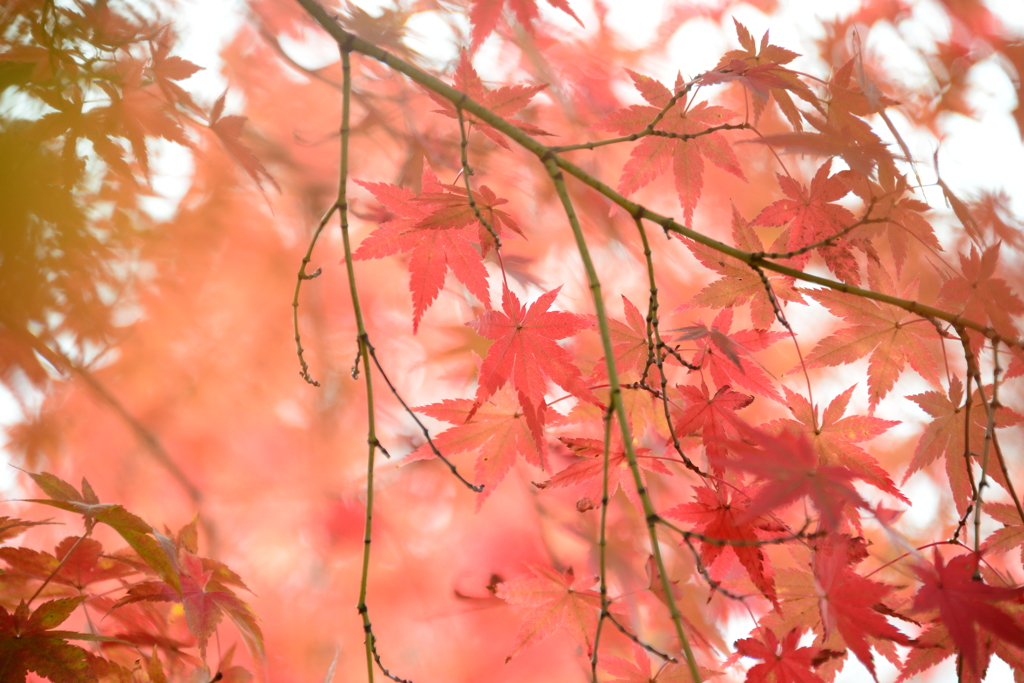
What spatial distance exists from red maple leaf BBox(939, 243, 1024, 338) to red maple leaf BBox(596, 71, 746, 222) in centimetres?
26

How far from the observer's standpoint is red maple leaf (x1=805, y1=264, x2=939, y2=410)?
0.62m

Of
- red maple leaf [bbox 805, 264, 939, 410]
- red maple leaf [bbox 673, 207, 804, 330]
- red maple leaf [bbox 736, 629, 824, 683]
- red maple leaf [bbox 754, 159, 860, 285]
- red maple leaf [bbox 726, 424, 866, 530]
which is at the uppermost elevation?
red maple leaf [bbox 754, 159, 860, 285]

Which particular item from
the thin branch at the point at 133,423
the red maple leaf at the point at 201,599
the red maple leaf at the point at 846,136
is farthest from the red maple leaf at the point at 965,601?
the thin branch at the point at 133,423

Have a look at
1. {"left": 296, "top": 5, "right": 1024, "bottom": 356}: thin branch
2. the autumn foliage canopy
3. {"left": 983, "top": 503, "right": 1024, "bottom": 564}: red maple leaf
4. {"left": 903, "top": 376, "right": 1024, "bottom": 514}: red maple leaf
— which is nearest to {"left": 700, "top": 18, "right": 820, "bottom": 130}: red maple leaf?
the autumn foliage canopy

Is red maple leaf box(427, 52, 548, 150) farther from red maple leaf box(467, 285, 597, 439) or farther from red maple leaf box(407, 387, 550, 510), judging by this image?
red maple leaf box(407, 387, 550, 510)

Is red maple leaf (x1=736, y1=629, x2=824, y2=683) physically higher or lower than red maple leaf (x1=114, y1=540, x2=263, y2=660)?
lower

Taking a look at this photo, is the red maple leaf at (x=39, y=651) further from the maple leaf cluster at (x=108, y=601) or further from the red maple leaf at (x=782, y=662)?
the red maple leaf at (x=782, y=662)

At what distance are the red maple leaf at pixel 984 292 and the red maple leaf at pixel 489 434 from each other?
47 cm

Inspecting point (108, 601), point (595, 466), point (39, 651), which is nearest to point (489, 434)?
point (595, 466)

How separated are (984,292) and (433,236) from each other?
0.59 meters

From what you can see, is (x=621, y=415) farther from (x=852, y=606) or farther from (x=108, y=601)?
(x=108, y=601)

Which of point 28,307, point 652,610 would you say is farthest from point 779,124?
point 28,307

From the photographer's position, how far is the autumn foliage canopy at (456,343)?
55 cm

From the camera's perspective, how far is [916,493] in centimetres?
112
